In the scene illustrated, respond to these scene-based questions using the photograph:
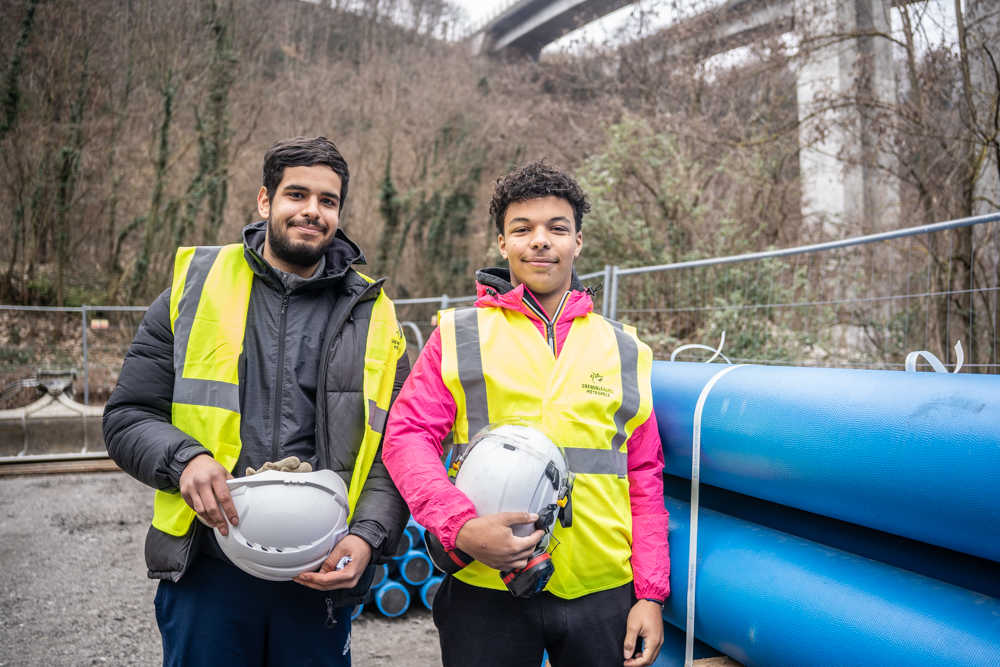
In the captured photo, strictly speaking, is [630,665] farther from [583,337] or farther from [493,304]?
[493,304]

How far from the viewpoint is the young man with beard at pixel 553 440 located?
1861mm

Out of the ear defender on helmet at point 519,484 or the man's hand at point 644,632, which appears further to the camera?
the man's hand at point 644,632

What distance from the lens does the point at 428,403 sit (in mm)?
1943

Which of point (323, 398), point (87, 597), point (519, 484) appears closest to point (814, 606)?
point (519, 484)

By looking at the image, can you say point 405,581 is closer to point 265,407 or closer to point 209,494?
point 265,407

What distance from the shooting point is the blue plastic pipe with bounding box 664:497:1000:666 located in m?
1.60

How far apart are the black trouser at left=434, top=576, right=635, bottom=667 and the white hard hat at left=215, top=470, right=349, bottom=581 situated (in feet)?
1.54

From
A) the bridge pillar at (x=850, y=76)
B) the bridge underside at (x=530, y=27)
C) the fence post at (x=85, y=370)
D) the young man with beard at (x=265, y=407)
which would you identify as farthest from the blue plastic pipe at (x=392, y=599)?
the bridge underside at (x=530, y=27)

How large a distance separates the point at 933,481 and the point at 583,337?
982mm

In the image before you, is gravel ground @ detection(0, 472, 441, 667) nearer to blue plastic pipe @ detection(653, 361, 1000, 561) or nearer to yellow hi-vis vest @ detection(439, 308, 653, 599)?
yellow hi-vis vest @ detection(439, 308, 653, 599)

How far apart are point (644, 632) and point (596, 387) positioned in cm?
71

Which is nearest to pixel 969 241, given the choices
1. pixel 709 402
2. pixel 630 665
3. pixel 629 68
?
pixel 709 402

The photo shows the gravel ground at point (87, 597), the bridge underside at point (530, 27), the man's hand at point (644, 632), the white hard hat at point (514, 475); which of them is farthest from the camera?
the bridge underside at point (530, 27)

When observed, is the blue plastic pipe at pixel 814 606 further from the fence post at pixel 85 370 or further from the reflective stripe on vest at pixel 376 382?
the fence post at pixel 85 370
